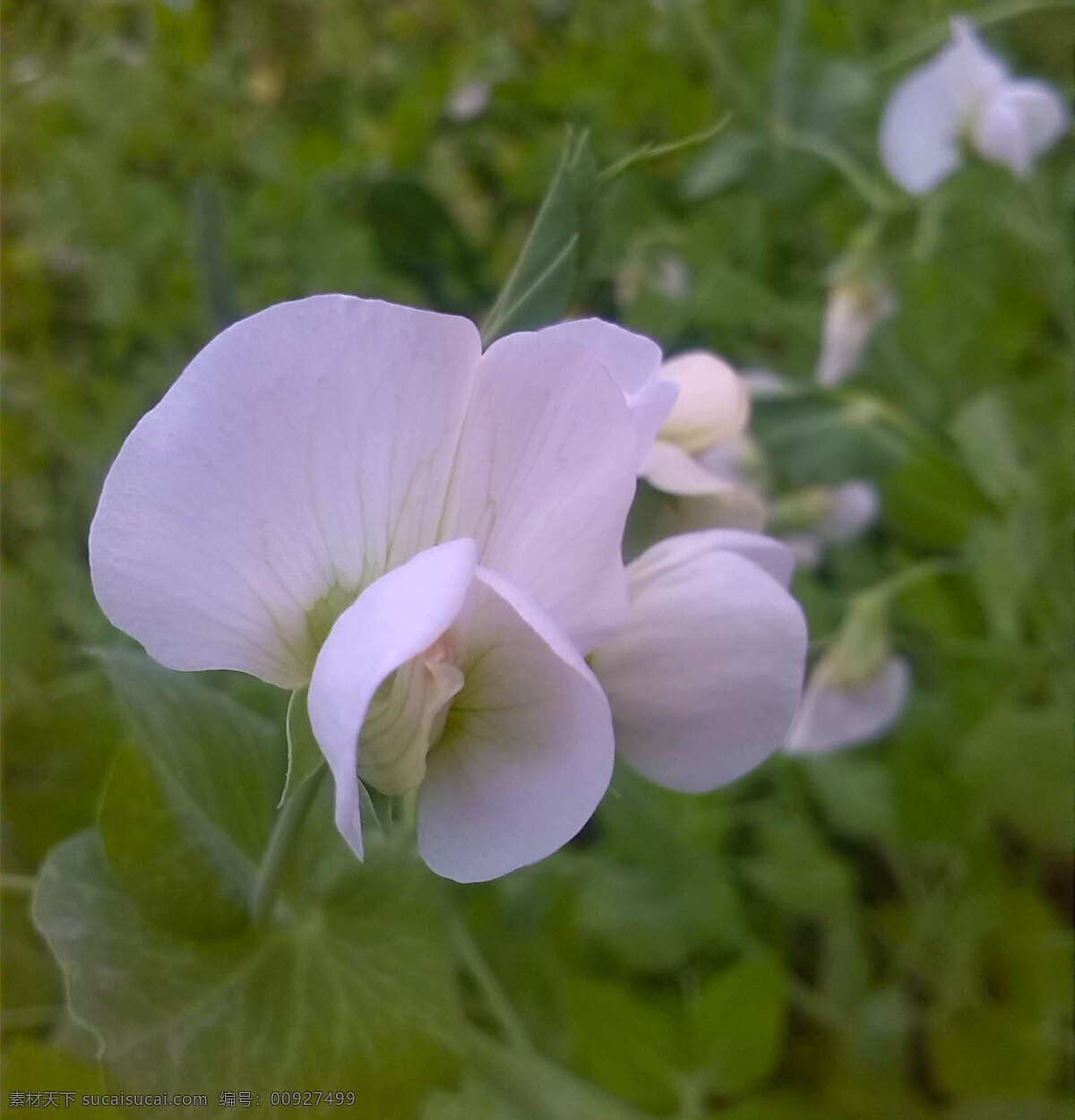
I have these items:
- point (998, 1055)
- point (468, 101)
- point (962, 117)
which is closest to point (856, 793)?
point (998, 1055)

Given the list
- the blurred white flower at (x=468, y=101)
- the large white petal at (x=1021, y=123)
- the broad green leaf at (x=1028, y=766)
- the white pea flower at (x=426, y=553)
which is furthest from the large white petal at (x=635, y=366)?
the blurred white flower at (x=468, y=101)

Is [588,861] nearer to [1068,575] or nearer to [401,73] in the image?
[1068,575]

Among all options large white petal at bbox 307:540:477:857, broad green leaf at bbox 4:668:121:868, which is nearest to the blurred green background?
broad green leaf at bbox 4:668:121:868

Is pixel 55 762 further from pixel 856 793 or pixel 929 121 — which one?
pixel 929 121

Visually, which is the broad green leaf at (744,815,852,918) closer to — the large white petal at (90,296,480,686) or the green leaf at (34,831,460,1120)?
the green leaf at (34,831,460,1120)

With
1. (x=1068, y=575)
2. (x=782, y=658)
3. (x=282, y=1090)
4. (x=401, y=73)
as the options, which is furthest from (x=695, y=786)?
(x=401, y=73)

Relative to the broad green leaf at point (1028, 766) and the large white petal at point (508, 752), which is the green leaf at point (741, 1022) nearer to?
the broad green leaf at point (1028, 766)
